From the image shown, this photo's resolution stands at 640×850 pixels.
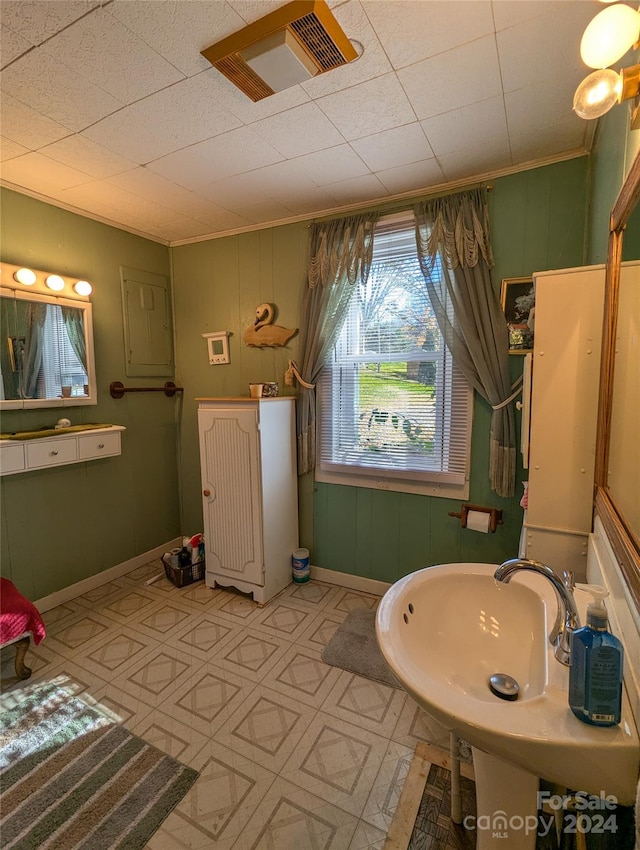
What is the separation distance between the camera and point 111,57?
1.31 metres

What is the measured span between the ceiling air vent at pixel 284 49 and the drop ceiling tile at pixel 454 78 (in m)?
0.27

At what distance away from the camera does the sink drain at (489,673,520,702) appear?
0.96 meters

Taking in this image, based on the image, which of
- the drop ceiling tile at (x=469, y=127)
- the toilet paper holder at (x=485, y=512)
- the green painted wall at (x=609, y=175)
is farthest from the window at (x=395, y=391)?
the green painted wall at (x=609, y=175)

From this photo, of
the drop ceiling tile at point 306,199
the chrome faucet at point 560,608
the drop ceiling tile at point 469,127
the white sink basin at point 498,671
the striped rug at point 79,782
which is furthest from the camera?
the drop ceiling tile at point 306,199

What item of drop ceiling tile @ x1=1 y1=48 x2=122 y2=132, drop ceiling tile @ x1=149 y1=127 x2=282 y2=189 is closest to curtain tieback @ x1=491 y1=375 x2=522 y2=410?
drop ceiling tile @ x1=149 y1=127 x2=282 y2=189

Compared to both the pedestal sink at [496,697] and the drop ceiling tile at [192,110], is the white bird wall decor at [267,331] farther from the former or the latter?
the pedestal sink at [496,697]

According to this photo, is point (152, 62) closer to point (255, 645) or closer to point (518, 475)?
point (518, 475)

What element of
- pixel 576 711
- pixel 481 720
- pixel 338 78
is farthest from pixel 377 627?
pixel 338 78

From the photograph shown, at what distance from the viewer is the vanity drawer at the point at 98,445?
242 centimetres

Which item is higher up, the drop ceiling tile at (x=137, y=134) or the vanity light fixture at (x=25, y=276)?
the drop ceiling tile at (x=137, y=134)

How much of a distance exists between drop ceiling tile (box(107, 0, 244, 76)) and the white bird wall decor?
150 cm

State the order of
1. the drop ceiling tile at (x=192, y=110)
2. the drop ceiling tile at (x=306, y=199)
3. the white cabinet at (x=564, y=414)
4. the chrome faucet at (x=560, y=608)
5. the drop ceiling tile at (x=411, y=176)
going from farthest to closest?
the drop ceiling tile at (x=306, y=199) < the drop ceiling tile at (x=411, y=176) < the drop ceiling tile at (x=192, y=110) < the white cabinet at (x=564, y=414) < the chrome faucet at (x=560, y=608)

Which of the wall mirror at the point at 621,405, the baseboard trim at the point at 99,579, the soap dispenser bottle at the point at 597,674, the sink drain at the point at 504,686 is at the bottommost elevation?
the baseboard trim at the point at 99,579

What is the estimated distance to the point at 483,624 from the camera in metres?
1.17
